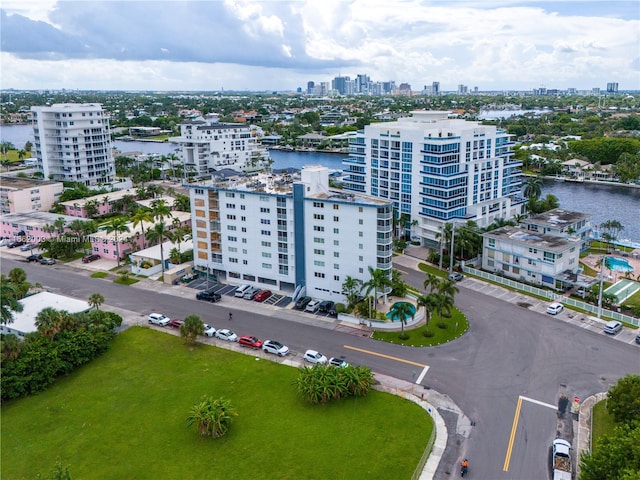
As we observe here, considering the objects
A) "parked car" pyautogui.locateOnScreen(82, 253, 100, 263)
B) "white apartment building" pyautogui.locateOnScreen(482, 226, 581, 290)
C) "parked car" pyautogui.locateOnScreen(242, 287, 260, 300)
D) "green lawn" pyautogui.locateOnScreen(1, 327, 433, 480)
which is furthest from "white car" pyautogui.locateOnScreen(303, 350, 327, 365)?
"parked car" pyautogui.locateOnScreen(82, 253, 100, 263)

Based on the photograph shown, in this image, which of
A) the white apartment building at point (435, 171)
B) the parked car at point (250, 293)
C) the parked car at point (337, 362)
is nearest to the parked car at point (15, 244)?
the parked car at point (250, 293)

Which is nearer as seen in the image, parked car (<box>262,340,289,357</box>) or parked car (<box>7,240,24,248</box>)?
parked car (<box>262,340,289,357</box>)

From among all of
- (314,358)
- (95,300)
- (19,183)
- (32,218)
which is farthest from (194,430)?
(19,183)

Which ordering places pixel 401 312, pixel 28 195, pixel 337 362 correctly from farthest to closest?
1. pixel 28 195
2. pixel 401 312
3. pixel 337 362

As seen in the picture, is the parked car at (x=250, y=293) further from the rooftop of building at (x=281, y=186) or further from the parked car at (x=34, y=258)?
the parked car at (x=34, y=258)

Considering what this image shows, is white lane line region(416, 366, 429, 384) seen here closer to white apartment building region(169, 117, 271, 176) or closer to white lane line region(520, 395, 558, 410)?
white lane line region(520, 395, 558, 410)

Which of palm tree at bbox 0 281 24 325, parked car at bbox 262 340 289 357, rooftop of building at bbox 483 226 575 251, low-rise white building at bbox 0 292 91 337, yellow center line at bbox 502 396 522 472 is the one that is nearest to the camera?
yellow center line at bbox 502 396 522 472

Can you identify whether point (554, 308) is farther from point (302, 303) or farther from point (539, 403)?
point (302, 303)
